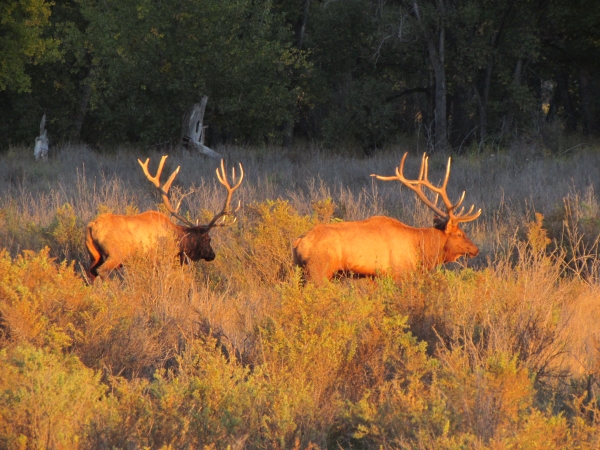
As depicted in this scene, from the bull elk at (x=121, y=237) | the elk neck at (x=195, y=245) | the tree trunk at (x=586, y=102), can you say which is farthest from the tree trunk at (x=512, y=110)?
the bull elk at (x=121, y=237)

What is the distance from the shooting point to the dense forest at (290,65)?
2200cm

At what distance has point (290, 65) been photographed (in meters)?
25.9

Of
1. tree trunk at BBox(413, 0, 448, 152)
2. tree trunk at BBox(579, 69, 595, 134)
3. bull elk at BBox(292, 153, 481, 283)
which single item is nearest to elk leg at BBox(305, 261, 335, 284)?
bull elk at BBox(292, 153, 481, 283)

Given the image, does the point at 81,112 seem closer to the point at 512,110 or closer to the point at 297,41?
the point at 297,41

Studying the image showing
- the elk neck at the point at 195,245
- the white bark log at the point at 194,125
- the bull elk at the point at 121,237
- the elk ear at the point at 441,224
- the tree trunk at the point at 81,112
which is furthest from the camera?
the tree trunk at the point at 81,112

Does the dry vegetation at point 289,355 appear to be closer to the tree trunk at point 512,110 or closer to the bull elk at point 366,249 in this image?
the bull elk at point 366,249

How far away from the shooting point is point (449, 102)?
92.5ft

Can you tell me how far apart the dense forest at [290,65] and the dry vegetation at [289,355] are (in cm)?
1352

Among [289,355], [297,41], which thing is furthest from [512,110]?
[289,355]

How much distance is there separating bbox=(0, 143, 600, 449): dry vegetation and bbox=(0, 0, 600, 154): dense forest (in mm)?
13520

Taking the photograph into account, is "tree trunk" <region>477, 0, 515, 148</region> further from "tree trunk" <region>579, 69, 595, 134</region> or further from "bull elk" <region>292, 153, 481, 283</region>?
"bull elk" <region>292, 153, 481, 283</region>

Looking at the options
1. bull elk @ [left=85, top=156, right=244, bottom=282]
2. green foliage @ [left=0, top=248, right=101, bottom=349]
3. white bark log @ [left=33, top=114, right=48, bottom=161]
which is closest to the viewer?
green foliage @ [left=0, top=248, right=101, bottom=349]

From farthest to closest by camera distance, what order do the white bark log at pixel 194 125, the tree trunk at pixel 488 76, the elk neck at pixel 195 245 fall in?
the tree trunk at pixel 488 76 < the white bark log at pixel 194 125 < the elk neck at pixel 195 245

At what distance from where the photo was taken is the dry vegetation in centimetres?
380
